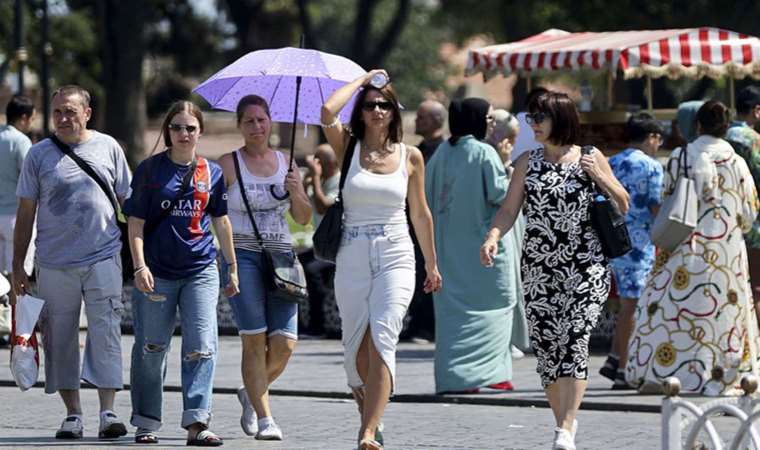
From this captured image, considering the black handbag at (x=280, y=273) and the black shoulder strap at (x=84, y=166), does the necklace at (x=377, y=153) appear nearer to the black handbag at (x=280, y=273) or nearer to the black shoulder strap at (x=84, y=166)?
the black handbag at (x=280, y=273)

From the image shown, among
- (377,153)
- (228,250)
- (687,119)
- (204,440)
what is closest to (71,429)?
(204,440)

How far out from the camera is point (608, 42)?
17438 millimetres

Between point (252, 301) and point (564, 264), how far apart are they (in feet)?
5.44

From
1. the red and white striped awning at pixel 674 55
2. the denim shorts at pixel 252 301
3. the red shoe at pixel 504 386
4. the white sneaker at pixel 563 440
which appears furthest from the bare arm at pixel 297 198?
the red and white striped awning at pixel 674 55

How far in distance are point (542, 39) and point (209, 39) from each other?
116 ft

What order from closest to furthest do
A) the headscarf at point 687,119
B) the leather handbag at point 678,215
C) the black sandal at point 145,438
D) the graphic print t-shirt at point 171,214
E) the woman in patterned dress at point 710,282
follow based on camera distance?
the graphic print t-shirt at point 171,214 → the black sandal at point 145,438 → the leather handbag at point 678,215 → the woman in patterned dress at point 710,282 → the headscarf at point 687,119

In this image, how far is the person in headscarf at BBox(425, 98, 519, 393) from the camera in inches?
470

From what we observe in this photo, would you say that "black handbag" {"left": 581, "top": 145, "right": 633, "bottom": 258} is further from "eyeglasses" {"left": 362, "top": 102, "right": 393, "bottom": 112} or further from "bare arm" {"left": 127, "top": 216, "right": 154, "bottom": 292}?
"bare arm" {"left": 127, "top": 216, "right": 154, "bottom": 292}

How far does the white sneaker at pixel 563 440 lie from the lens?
877cm

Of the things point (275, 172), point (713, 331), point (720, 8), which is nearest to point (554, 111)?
point (275, 172)

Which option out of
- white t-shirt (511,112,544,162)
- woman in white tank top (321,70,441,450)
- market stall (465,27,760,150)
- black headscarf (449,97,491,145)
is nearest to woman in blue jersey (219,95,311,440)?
woman in white tank top (321,70,441,450)

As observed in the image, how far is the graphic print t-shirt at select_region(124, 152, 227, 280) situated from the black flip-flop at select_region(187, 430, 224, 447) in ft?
2.61

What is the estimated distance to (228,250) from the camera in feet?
30.6

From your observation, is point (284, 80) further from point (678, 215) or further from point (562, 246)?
point (678, 215)
